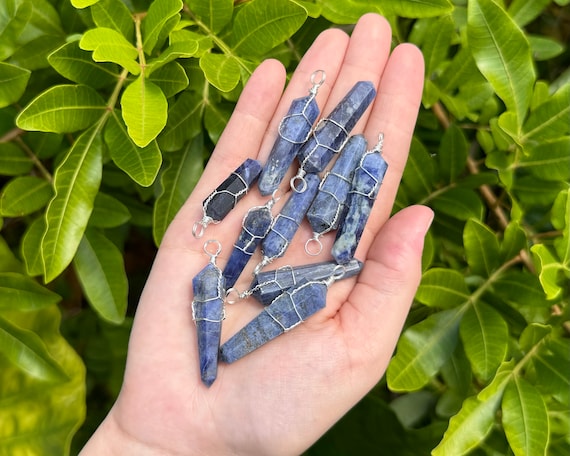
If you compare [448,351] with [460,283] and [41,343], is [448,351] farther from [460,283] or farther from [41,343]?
[41,343]

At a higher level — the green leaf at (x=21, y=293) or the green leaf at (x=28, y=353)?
the green leaf at (x=21, y=293)

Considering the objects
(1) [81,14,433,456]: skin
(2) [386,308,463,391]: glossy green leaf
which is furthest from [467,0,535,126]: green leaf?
(2) [386,308,463,391]: glossy green leaf

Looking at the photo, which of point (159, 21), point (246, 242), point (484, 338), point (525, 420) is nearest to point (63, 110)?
point (159, 21)

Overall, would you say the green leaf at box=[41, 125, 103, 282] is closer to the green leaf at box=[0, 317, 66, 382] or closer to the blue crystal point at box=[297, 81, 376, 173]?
the green leaf at box=[0, 317, 66, 382]

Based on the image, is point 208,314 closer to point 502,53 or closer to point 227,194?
point 227,194

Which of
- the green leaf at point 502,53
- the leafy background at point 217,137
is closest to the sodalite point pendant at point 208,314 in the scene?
the leafy background at point 217,137

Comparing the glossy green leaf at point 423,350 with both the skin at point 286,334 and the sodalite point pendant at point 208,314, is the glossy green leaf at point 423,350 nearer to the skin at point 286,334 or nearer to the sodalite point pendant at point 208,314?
the skin at point 286,334

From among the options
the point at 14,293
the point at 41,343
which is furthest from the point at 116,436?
the point at 14,293
